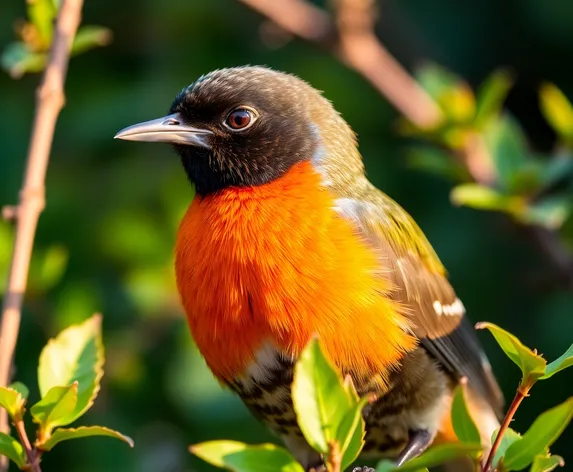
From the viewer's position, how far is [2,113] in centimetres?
632

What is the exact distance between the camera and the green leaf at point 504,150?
4922 mm

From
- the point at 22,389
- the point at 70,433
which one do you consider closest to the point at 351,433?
the point at 70,433

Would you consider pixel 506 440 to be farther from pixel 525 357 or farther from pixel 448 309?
pixel 448 309

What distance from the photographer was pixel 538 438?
2518 mm

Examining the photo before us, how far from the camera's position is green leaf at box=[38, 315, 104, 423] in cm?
291

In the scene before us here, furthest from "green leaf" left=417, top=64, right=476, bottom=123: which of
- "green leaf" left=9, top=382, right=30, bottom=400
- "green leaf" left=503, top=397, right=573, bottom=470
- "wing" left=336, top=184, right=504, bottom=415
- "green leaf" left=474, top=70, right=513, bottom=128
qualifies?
"green leaf" left=9, top=382, right=30, bottom=400

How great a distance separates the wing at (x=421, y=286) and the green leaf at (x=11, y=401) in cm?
179

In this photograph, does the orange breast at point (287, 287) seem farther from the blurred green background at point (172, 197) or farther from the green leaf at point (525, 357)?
the green leaf at point (525, 357)

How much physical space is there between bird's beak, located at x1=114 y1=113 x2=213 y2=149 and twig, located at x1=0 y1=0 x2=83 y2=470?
0.77 metres

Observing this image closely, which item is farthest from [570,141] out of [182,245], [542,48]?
[182,245]

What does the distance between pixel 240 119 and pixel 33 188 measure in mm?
1456

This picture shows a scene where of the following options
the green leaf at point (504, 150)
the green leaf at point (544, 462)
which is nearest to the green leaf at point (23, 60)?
the green leaf at point (504, 150)

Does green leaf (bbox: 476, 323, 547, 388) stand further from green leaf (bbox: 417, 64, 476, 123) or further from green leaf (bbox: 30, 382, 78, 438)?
green leaf (bbox: 417, 64, 476, 123)

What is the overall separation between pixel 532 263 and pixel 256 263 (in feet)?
9.39
